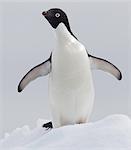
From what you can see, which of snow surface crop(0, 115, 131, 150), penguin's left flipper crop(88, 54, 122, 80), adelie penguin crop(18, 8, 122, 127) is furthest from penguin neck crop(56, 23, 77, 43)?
snow surface crop(0, 115, 131, 150)

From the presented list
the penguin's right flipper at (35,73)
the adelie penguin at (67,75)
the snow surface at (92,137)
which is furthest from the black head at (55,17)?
the snow surface at (92,137)

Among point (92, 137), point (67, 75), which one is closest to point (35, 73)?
point (67, 75)

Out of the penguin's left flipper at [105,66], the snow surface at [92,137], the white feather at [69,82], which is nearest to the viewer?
the snow surface at [92,137]

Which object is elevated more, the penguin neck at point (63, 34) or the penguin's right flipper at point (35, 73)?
the penguin neck at point (63, 34)

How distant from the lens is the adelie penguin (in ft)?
4.95

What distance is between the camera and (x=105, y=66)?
1.66 metres

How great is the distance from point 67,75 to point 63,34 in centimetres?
13

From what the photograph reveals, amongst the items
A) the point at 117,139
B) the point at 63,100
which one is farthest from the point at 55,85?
the point at 117,139

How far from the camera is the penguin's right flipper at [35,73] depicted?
159 cm

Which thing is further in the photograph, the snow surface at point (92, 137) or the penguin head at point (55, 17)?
the penguin head at point (55, 17)

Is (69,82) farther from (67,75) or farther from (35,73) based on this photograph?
(35,73)

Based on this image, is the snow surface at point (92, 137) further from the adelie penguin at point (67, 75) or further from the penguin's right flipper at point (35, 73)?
the penguin's right flipper at point (35, 73)

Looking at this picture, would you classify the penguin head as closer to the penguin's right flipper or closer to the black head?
the black head

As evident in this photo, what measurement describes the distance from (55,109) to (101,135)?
29 centimetres
